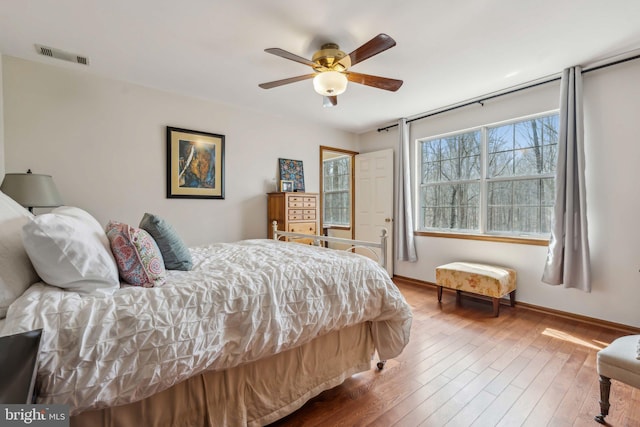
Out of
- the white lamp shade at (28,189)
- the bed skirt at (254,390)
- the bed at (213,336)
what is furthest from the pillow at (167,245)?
the white lamp shade at (28,189)

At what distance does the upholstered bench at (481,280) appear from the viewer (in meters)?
2.96

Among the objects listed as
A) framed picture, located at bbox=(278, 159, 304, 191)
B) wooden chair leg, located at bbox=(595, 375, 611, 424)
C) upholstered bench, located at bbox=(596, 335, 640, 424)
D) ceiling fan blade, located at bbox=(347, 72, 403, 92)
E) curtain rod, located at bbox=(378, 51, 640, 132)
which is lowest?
wooden chair leg, located at bbox=(595, 375, 611, 424)

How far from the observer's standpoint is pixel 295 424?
1.52m

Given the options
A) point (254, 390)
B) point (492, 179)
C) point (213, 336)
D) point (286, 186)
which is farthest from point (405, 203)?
point (213, 336)

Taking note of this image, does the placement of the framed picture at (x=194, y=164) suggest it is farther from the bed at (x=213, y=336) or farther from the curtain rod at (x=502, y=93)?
the curtain rod at (x=502, y=93)

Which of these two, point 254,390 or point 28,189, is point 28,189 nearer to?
point 28,189

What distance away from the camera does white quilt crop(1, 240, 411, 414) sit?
3.07 feet

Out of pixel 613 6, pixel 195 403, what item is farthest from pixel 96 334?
pixel 613 6

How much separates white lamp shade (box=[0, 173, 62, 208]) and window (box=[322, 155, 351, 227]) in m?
4.33

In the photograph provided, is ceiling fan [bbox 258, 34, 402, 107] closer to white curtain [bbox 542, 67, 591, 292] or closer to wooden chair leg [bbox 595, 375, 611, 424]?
white curtain [bbox 542, 67, 591, 292]

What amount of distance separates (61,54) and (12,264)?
92.1 inches

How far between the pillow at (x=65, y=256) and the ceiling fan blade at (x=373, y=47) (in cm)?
191

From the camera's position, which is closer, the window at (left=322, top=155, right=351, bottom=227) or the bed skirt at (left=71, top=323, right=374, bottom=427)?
the bed skirt at (left=71, top=323, right=374, bottom=427)

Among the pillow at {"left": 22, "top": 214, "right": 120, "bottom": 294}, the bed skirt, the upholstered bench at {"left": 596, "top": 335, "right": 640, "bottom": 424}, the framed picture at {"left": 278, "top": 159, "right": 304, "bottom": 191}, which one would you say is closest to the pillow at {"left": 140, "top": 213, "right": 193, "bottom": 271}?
the pillow at {"left": 22, "top": 214, "right": 120, "bottom": 294}
